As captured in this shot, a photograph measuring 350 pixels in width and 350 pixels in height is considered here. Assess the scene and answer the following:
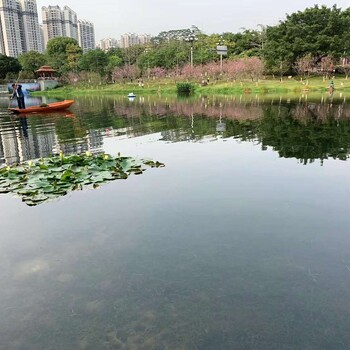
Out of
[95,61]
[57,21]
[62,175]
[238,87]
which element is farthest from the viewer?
[57,21]

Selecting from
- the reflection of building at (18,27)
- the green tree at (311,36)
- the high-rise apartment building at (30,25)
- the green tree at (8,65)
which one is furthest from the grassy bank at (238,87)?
the high-rise apartment building at (30,25)

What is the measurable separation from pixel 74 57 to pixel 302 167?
3379 inches

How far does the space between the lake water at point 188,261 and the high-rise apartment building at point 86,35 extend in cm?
15073

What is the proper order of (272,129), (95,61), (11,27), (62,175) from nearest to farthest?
(62,175) < (272,129) < (95,61) < (11,27)

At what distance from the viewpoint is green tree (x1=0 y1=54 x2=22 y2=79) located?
83062mm

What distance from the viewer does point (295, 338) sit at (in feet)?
12.7

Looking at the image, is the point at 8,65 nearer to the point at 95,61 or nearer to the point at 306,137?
the point at 95,61

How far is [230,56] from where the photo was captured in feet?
221

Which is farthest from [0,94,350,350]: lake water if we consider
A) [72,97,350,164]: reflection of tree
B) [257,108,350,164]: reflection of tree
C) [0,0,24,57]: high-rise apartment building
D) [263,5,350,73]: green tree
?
[0,0,24,57]: high-rise apartment building

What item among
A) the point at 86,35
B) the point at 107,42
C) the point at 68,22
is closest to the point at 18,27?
the point at 68,22

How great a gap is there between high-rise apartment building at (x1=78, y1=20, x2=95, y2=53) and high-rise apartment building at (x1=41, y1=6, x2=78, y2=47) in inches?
257

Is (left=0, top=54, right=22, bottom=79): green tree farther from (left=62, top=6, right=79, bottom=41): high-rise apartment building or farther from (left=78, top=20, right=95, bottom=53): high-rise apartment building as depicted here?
(left=78, top=20, right=95, bottom=53): high-rise apartment building

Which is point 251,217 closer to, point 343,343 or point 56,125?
point 343,343

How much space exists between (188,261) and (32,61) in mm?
92978
